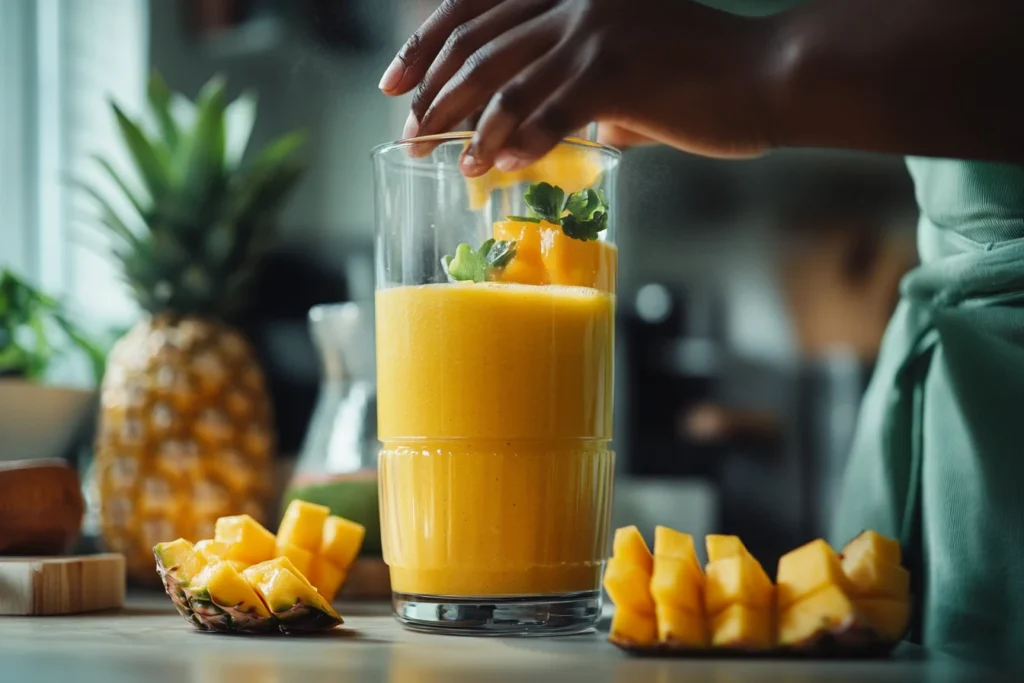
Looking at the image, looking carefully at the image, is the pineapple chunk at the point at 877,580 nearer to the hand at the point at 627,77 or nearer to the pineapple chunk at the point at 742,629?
the pineapple chunk at the point at 742,629

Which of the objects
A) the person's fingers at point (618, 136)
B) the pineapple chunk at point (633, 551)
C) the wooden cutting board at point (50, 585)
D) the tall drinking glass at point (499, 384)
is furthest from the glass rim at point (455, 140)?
the wooden cutting board at point (50, 585)

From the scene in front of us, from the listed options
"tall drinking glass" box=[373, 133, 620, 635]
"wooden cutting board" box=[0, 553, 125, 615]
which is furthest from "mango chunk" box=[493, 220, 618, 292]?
"wooden cutting board" box=[0, 553, 125, 615]

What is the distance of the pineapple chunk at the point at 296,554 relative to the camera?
2.81ft

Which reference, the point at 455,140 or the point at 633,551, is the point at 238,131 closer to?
the point at 455,140

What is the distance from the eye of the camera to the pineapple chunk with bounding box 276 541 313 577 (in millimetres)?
855

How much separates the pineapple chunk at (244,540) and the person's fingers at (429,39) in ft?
1.15

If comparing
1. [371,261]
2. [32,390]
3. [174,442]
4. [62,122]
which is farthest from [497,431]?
[62,122]

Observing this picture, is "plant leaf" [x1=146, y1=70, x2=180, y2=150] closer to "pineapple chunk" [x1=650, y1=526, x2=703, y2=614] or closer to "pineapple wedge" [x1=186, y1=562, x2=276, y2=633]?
"pineapple wedge" [x1=186, y1=562, x2=276, y2=633]

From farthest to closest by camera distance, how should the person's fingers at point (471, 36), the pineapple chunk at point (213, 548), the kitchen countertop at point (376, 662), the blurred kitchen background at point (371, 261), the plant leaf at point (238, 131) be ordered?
the blurred kitchen background at point (371, 261) < the plant leaf at point (238, 131) < the pineapple chunk at point (213, 548) < the person's fingers at point (471, 36) < the kitchen countertop at point (376, 662)

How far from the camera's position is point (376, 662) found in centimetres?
64

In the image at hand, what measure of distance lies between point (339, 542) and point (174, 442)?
564 mm

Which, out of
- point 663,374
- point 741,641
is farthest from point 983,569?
point 663,374

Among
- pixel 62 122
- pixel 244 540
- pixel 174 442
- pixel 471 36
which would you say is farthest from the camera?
pixel 62 122

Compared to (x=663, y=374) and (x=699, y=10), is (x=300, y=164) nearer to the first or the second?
(x=699, y=10)
